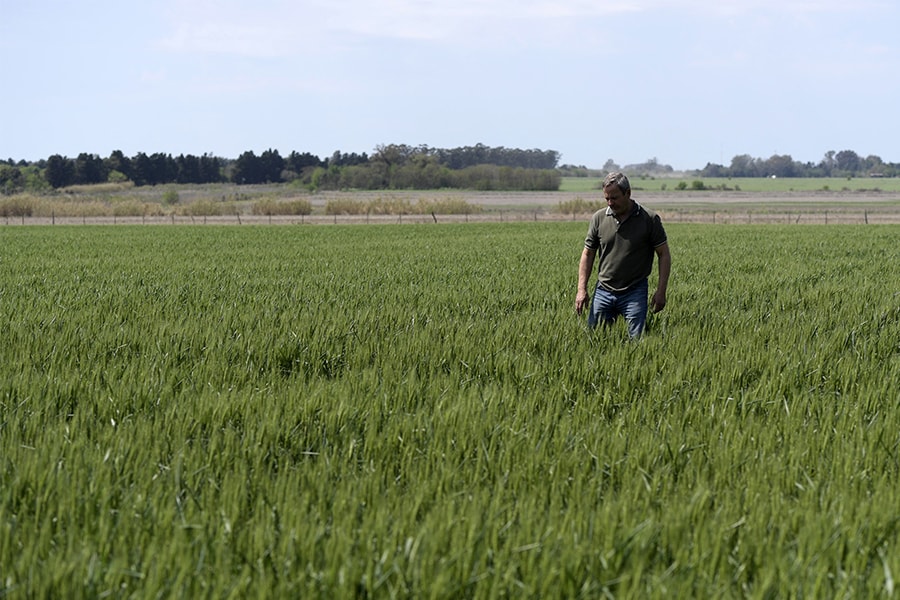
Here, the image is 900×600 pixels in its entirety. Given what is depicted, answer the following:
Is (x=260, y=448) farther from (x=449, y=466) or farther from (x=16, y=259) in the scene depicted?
(x=16, y=259)

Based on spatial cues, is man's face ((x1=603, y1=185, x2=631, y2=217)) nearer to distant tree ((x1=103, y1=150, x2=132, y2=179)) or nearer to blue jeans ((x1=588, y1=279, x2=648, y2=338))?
blue jeans ((x1=588, y1=279, x2=648, y2=338))

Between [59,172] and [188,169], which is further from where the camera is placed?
[188,169]

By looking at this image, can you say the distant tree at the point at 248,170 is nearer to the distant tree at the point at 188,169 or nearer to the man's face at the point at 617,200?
the distant tree at the point at 188,169

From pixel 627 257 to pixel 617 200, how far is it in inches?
22.9

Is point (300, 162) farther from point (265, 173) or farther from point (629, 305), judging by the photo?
point (629, 305)

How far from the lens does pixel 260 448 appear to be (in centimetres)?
457

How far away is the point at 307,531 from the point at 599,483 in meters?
1.39

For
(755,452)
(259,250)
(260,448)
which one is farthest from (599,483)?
(259,250)

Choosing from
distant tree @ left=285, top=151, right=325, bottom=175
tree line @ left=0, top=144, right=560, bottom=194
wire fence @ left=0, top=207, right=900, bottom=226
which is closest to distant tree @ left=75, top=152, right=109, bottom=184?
tree line @ left=0, top=144, right=560, bottom=194

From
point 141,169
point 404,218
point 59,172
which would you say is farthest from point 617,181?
point 141,169

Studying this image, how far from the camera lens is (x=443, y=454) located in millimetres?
4473

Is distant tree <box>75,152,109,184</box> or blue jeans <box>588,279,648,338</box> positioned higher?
distant tree <box>75,152,109,184</box>

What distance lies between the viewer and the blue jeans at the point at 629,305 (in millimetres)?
8102

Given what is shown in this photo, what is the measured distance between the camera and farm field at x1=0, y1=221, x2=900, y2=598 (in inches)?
123
